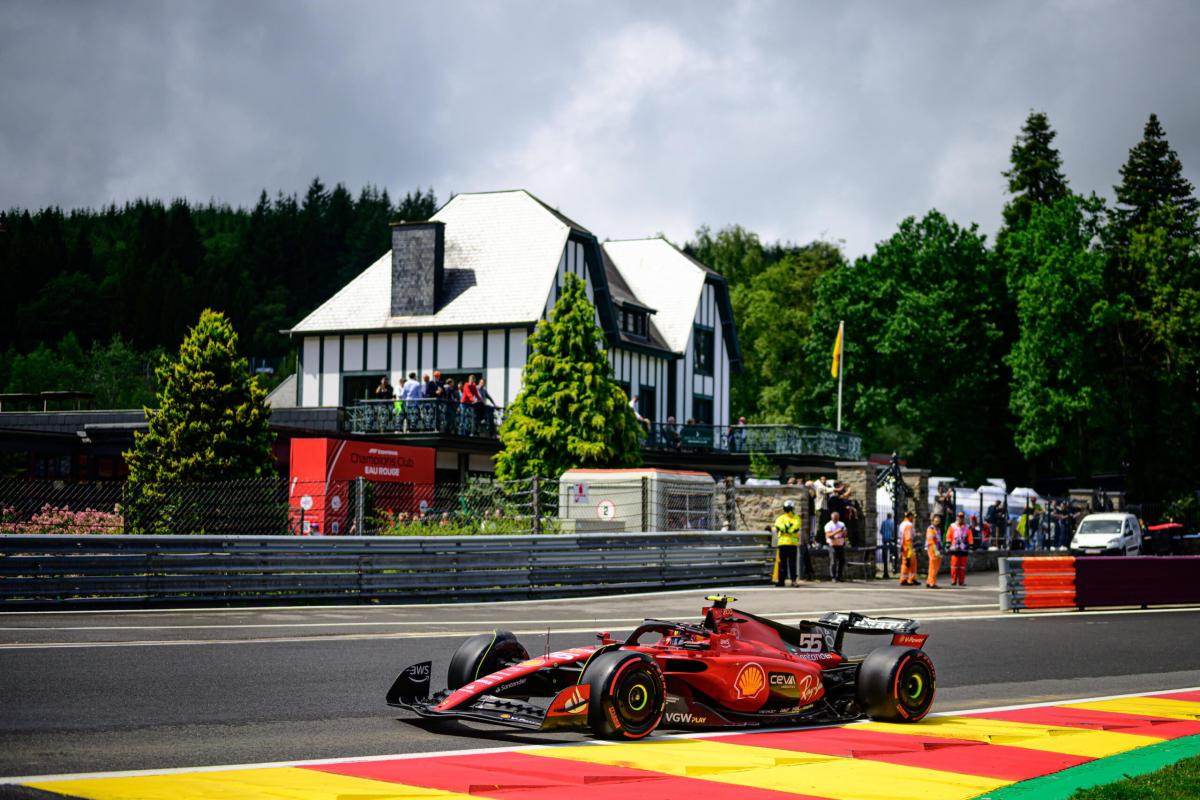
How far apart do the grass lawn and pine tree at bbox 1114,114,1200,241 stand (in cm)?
6397

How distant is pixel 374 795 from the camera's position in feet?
23.0

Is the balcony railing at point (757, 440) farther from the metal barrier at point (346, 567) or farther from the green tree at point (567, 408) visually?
the metal barrier at point (346, 567)

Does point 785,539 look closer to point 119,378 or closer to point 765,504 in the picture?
point 765,504

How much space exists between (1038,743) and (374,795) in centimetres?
514

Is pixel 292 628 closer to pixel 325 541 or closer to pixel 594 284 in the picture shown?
pixel 325 541

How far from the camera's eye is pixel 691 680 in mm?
9680

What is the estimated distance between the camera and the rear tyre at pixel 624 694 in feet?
29.1

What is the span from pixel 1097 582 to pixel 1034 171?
48.3 metres

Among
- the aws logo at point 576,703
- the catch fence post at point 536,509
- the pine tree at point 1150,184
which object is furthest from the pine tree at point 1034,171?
the aws logo at point 576,703

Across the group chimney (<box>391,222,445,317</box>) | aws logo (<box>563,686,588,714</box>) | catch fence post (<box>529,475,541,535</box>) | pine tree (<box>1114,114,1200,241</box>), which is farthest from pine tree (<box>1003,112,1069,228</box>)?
aws logo (<box>563,686,588,714</box>)

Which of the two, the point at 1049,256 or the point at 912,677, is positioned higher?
the point at 1049,256

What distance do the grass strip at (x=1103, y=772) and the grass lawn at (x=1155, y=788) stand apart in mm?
31

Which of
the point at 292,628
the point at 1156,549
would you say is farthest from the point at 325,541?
the point at 1156,549

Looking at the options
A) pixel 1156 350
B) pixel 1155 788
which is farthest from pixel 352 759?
pixel 1156 350
